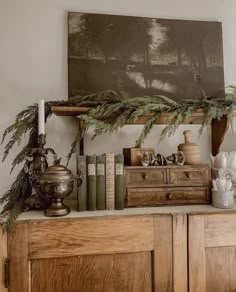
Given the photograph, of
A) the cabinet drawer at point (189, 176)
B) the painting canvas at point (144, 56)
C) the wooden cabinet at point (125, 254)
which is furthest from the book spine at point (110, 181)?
the painting canvas at point (144, 56)

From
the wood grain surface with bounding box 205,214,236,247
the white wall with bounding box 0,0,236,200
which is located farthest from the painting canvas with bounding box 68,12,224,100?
the wood grain surface with bounding box 205,214,236,247

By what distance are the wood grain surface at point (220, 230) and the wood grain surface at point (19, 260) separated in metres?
0.69

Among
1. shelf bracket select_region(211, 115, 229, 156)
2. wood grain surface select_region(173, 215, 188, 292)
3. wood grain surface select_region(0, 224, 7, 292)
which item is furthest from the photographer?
shelf bracket select_region(211, 115, 229, 156)

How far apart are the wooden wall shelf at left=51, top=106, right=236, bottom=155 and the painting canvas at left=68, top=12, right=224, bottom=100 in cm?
15

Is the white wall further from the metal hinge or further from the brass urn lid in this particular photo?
the metal hinge

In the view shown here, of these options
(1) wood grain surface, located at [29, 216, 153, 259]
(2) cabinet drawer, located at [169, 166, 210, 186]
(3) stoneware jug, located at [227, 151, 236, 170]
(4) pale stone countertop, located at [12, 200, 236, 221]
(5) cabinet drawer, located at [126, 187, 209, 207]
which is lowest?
(1) wood grain surface, located at [29, 216, 153, 259]

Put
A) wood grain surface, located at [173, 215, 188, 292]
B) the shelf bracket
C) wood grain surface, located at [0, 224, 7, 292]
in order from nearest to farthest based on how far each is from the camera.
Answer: wood grain surface, located at [0, 224, 7, 292], wood grain surface, located at [173, 215, 188, 292], the shelf bracket

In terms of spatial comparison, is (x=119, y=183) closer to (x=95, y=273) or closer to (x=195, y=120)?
(x=95, y=273)

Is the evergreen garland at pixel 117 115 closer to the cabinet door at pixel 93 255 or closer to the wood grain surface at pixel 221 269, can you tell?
the cabinet door at pixel 93 255

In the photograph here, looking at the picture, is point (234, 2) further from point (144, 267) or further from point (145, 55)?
point (144, 267)

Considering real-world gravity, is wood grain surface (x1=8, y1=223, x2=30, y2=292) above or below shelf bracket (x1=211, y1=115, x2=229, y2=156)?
below

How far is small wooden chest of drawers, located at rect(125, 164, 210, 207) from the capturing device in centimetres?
128

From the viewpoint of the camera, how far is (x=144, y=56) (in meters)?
1.64

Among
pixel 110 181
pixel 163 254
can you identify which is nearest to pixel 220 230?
pixel 163 254
